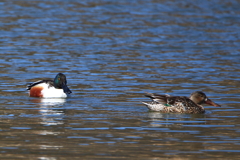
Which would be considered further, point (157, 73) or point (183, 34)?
point (183, 34)

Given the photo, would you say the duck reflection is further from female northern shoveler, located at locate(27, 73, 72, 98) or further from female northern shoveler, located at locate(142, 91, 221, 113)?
female northern shoveler, located at locate(142, 91, 221, 113)

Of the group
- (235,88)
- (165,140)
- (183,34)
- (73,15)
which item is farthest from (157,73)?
(73,15)

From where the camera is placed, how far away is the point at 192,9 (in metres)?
39.5

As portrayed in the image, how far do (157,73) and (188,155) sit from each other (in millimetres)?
9389

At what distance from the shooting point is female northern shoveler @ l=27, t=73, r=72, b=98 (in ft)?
48.6

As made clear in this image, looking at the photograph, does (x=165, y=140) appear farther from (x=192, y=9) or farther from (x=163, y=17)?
(x=192, y=9)

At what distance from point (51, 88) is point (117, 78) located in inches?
103

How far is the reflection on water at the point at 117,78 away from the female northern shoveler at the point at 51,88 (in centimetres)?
24

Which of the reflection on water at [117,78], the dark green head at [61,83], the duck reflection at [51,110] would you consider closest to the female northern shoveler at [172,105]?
the reflection on water at [117,78]

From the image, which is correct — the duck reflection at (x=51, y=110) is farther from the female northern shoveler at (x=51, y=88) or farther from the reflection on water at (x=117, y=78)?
the female northern shoveler at (x=51, y=88)

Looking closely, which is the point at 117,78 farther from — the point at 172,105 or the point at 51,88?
the point at 172,105

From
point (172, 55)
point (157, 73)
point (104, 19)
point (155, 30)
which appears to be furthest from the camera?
point (104, 19)

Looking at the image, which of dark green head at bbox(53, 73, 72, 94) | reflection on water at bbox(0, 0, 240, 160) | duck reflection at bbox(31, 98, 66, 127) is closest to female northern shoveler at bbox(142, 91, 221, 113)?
reflection on water at bbox(0, 0, 240, 160)

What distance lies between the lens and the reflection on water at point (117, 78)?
31.9 ft
